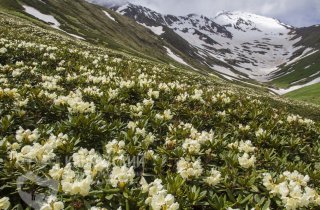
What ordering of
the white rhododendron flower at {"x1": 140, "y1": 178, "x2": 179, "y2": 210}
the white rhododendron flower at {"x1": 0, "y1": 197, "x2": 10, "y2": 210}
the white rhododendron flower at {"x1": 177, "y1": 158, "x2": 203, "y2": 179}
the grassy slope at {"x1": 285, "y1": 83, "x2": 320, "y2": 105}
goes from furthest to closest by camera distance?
the grassy slope at {"x1": 285, "y1": 83, "x2": 320, "y2": 105}, the white rhododendron flower at {"x1": 177, "y1": 158, "x2": 203, "y2": 179}, the white rhododendron flower at {"x1": 140, "y1": 178, "x2": 179, "y2": 210}, the white rhododendron flower at {"x1": 0, "y1": 197, "x2": 10, "y2": 210}

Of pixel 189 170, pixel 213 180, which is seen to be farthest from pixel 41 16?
pixel 213 180

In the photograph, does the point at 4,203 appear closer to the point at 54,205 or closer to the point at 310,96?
the point at 54,205

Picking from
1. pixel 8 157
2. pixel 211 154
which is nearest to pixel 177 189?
pixel 211 154

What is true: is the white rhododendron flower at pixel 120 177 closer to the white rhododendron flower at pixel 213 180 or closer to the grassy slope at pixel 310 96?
the white rhododendron flower at pixel 213 180

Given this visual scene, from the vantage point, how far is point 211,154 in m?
6.18

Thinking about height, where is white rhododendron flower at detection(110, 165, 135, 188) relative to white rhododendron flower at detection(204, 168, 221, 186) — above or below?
below

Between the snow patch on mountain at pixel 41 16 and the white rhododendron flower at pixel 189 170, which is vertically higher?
the white rhododendron flower at pixel 189 170

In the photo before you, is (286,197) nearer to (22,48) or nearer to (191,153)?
(191,153)

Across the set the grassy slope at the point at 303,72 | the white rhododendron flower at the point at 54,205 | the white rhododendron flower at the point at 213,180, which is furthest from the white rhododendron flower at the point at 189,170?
the grassy slope at the point at 303,72

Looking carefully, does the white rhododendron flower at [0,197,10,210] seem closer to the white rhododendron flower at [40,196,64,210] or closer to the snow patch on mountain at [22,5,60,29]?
the white rhododendron flower at [40,196,64,210]

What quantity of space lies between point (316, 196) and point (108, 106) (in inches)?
196

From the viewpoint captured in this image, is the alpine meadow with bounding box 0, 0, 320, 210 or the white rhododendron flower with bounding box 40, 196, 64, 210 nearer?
the white rhododendron flower with bounding box 40, 196, 64, 210

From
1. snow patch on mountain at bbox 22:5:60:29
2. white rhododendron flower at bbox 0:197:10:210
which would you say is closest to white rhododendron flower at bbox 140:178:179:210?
white rhododendron flower at bbox 0:197:10:210

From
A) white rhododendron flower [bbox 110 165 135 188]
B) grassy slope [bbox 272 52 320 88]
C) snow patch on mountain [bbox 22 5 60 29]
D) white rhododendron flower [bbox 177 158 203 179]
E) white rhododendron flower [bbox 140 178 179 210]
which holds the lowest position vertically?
snow patch on mountain [bbox 22 5 60 29]
